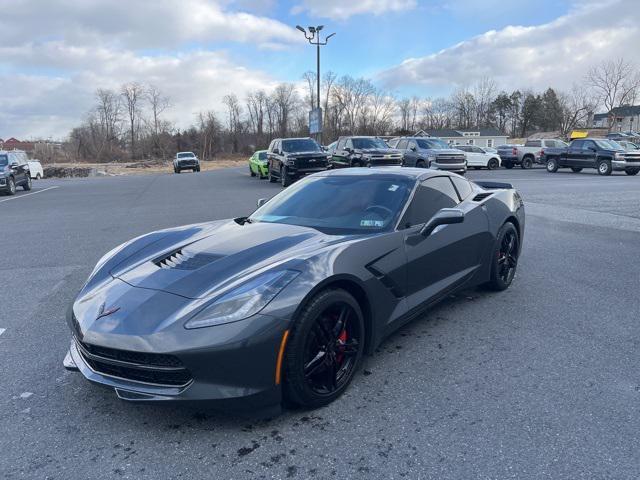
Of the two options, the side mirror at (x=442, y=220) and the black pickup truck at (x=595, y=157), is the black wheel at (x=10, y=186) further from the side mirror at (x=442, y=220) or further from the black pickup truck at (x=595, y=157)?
the black pickup truck at (x=595, y=157)

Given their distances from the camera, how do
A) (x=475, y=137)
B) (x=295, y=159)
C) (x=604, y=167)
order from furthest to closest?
(x=475, y=137)
(x=604, y=167)
(x=295, y=159)

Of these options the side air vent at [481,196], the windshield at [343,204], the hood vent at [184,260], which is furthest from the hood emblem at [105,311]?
the side air vent at [481,196]

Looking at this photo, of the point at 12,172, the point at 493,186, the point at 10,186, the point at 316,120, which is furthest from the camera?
the point at 316,120

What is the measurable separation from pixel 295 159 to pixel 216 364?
1637 centimetres

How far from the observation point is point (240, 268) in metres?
2.95

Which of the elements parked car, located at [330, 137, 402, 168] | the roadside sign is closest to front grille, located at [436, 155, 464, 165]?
parked car, located at [330, 137, 402, 168]

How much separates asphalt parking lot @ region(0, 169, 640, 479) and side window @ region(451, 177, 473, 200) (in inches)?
41.9

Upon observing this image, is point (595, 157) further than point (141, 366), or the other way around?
point (595, 157)

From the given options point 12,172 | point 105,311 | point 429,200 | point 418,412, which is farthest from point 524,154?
point 105,311

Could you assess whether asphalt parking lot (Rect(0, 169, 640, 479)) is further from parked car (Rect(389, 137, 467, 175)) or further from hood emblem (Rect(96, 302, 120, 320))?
parked car (Rect(389, 137, 467, 175))

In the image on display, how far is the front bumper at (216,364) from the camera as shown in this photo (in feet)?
8.06

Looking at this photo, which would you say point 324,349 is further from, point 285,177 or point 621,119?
point 621,119

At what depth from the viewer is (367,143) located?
21.2 meters

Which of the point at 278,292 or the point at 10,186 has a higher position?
the point at 278,292
